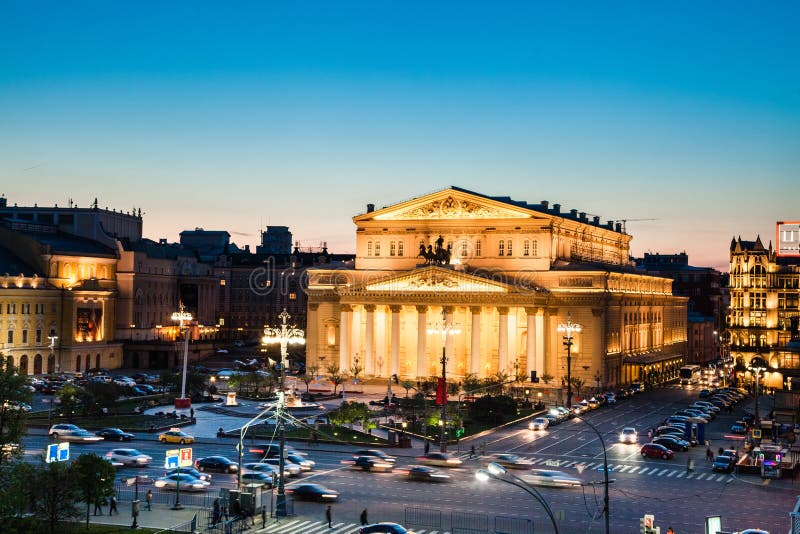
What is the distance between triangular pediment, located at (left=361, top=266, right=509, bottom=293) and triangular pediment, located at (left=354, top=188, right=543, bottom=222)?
383 inches

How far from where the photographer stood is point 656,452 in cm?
7312

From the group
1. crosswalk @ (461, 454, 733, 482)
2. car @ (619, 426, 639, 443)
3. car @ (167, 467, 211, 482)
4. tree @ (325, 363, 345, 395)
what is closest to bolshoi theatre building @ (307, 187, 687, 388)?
tree @ (325, 363, 345, 395)

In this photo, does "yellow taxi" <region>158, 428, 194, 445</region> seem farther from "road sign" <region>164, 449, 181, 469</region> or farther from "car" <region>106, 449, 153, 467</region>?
"road sign" <region>164, 449, 181, 469</region>

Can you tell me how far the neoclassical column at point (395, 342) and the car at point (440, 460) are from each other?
50785mm

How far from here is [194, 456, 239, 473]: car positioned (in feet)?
207

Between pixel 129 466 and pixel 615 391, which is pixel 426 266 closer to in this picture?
pixel 615 391

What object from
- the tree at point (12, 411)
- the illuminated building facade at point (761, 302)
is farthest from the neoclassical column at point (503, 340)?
the tree at point (12, 411)

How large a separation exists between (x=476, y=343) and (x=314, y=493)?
62.9m

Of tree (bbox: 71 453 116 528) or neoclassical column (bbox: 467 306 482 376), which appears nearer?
tree (bbox: 71 453 116 528)

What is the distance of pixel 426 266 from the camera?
4747 inches

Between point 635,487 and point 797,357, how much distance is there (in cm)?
6817

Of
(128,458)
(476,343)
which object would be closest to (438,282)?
(476,343)

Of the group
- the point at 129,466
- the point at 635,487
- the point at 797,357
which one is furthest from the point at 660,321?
the point at 129,466

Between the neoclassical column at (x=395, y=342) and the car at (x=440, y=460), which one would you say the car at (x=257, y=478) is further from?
the neoclassical column at (x=395, y=342)
